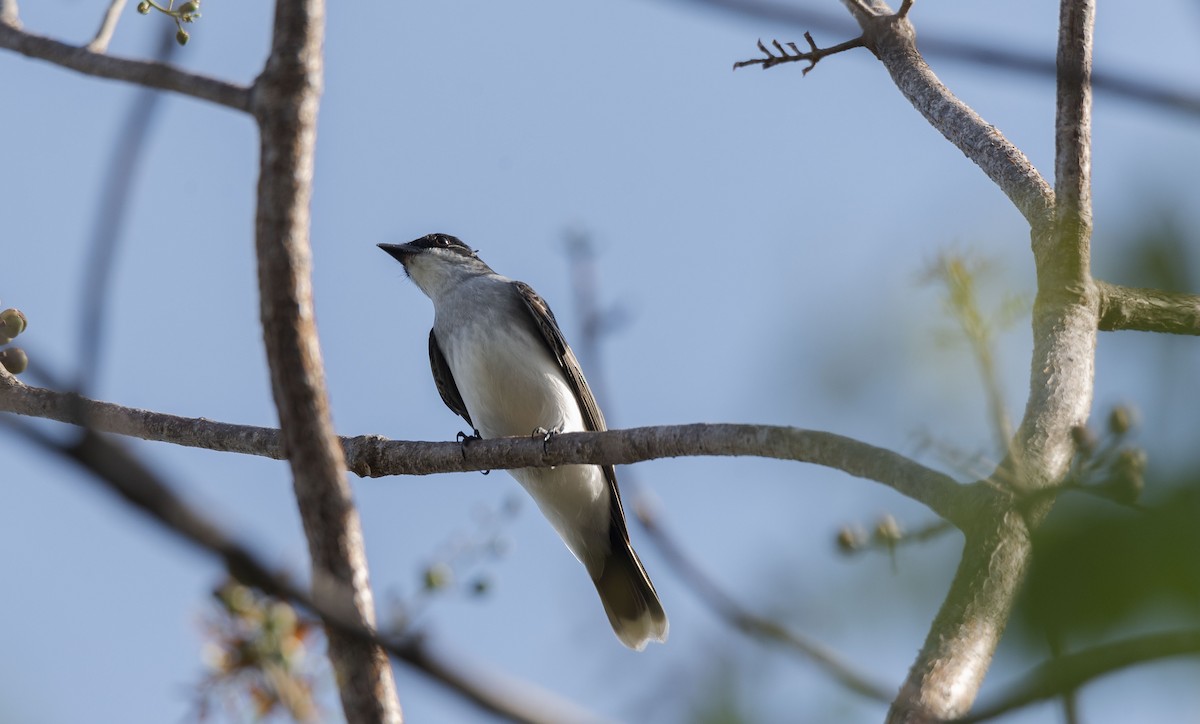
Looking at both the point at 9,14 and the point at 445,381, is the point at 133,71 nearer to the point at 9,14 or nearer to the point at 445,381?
the point at 9,14

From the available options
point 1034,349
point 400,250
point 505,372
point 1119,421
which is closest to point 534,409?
point 505,372

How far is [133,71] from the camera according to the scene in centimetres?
349

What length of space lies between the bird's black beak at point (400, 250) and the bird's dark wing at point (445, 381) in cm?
92

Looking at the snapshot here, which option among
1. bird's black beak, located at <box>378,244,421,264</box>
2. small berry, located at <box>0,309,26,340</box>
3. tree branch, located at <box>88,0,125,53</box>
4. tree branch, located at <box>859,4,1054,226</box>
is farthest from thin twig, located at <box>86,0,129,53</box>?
bird's black beak, located at <box>378,244,421,264</box>

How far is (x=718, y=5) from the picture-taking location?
2.55 metres

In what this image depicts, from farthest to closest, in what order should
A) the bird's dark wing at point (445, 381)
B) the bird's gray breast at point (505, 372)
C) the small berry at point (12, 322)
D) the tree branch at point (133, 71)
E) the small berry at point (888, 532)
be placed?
the bird's dark wing at point (445, 381) → the bird's gray breast at point (505, 372) → the small berry at point (12, 322) → the tree branch at point (133, 71) → the small berry at point (888, 532)

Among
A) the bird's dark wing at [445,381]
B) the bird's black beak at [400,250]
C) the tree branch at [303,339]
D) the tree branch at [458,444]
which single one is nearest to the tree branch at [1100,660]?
the tree branch at [303,339]

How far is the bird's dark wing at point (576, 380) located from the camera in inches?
315

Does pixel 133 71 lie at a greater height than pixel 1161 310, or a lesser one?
lesser

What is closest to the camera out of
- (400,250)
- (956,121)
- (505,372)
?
(956,121)

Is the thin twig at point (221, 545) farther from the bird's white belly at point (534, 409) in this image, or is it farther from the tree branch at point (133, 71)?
the bird's white belly at point (534, 409)

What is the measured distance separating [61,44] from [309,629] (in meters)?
2.02

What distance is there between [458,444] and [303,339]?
2.73 metres

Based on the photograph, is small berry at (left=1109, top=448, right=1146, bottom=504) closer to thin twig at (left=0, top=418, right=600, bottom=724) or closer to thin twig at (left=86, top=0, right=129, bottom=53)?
thin twig at (left=0, top=418, right=600, bottom=724)
